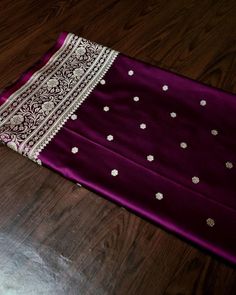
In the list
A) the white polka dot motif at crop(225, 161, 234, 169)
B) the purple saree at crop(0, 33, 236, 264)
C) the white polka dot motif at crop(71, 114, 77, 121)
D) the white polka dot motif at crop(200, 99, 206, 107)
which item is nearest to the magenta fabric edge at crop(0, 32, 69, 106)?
the purple saree at crop(0, 33, 236, 264)

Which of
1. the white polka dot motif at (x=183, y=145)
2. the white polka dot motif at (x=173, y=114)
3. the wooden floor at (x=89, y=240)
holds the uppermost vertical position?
the white polka dot motif at (x=173, y=114)

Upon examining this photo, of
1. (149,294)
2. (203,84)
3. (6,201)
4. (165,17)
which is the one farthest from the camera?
(165,17)

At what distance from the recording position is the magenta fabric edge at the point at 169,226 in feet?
1.97

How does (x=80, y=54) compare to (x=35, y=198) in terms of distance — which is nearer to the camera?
(x=35, y=198)

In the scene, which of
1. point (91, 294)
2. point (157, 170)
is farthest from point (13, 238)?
point (157, 170)

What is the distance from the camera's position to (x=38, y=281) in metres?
0.60

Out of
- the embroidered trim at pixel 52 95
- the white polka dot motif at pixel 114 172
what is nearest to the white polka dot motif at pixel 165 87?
the embroidered trim at pixel 52 95

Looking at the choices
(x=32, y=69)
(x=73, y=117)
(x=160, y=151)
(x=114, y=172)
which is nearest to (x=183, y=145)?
(x=160, y=151)

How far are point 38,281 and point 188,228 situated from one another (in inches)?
12.1

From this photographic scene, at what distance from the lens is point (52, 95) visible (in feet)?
2.76

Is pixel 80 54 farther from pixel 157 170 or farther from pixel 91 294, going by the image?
pixel 91 294

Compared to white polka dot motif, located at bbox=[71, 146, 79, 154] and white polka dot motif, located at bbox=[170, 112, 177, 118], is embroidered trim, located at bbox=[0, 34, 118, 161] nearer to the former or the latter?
white polka dot motif, located at bbox=[71, 146, 79, 154]

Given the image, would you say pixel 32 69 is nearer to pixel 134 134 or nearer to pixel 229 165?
pixel 134 134

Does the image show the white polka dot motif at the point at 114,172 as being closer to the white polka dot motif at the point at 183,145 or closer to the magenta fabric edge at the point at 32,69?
the white polka dot motif at the point at 183,145
